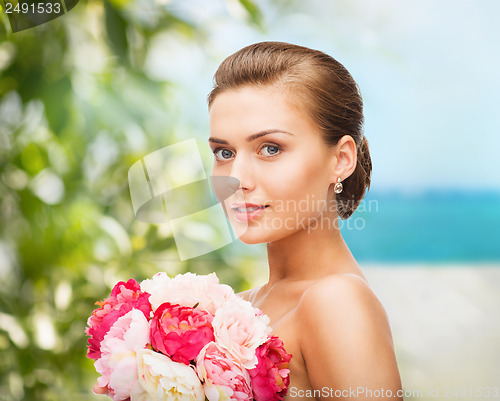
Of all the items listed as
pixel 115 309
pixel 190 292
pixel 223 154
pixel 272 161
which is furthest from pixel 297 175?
pixel 115 309

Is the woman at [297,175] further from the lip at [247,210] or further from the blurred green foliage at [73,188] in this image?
the blurred green foliage at [73,188]

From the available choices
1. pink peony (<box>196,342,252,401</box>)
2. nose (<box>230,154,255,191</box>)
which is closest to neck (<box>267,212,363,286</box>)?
nose (<box>230,154,255,191</box>)

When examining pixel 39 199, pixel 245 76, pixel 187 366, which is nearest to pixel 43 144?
pixel 39 199

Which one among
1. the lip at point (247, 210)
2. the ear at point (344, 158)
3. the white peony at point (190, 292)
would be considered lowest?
the white peony at point (190, 292)

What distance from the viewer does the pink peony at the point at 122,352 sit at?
32.3 inches

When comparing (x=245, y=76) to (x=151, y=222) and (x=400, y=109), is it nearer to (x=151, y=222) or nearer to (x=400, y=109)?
(x=400, y=109)

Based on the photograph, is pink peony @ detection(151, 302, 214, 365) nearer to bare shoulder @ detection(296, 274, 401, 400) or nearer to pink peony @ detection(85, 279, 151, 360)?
pink peony @ detection(85, 279, 151, 360)

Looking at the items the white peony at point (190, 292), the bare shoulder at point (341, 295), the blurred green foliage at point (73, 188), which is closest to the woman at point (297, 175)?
the bare shoulder at point (341, 295)

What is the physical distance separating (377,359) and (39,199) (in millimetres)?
992

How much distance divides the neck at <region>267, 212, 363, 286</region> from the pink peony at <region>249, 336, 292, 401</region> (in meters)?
0.17

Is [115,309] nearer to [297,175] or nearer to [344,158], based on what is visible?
[297,175]

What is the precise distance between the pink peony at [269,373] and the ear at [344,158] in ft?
1.05

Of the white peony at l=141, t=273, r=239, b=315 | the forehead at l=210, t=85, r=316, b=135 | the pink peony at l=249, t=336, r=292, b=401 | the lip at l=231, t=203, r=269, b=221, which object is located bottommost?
the pink peony at l=249, t=336, r=292, b=401

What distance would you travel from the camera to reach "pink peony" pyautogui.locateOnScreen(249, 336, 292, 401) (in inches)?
32.6
